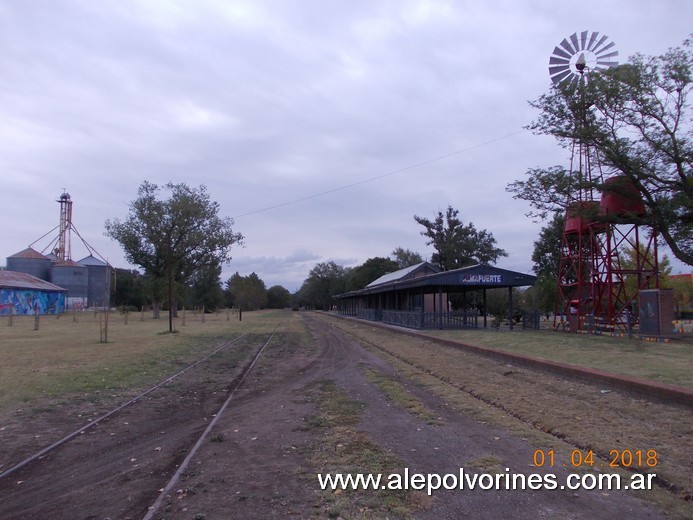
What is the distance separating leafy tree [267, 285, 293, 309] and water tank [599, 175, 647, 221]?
144 metres

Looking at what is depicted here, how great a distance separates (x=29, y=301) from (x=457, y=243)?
5096 cm

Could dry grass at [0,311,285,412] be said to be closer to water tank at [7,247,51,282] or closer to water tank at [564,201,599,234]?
water tank at [564,201,599,234]

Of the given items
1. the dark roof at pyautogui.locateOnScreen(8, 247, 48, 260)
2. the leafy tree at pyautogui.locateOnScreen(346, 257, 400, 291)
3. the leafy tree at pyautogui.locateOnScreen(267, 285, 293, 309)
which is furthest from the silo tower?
the leafy tree at pyautogui.locateOnScreen(267, 285, 293, 309)

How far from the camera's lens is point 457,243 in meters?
65.7

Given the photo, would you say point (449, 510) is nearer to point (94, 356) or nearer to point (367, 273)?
point (94, 356)

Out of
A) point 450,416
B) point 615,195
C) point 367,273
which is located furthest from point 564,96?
point 367,273

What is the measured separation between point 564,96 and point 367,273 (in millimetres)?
70530

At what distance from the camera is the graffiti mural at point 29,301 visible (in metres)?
53.1

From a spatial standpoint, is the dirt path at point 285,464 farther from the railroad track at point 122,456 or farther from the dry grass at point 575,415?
the dry grass at point 575,415

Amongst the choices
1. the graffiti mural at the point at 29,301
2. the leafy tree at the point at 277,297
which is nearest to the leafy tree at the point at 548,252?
the graffiti mural at the point at 29,301

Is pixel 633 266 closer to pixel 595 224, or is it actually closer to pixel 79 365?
pixel 595 224

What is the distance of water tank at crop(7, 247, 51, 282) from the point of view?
7525cm

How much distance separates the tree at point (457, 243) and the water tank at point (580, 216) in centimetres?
3658
